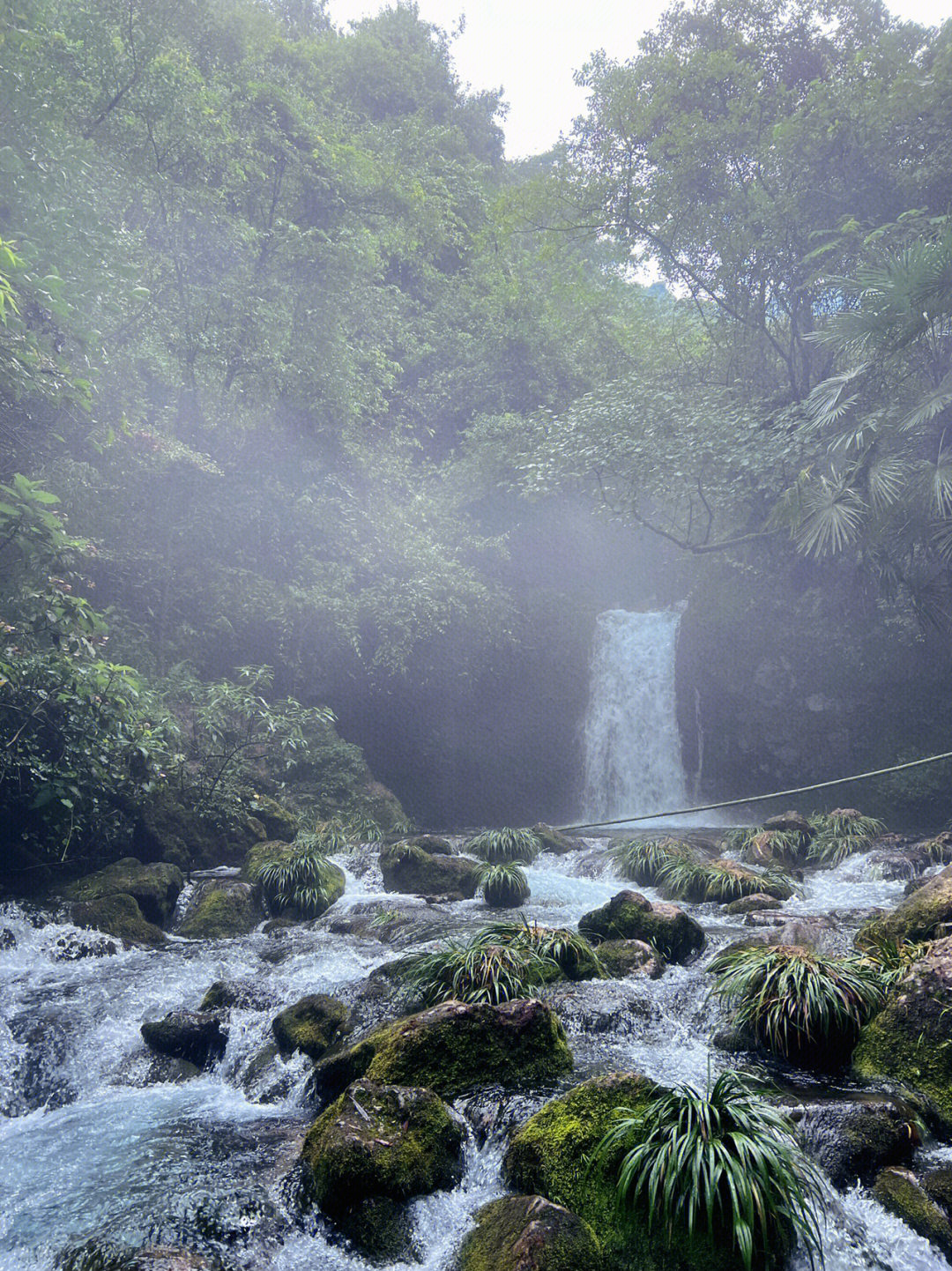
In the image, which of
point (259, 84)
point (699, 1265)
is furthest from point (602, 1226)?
point (259, 84)

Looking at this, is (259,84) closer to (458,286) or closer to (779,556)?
(458,286)

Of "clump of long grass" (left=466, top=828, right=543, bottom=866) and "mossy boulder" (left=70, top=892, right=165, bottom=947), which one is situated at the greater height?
"mossy boulder" (left=70, top=892, right=165, bottom=947)

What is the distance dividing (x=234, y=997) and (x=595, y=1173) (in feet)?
11.6

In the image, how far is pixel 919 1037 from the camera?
12.6ft

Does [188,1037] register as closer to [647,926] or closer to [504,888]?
[647,926]

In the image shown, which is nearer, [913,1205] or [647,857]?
[913,1205]

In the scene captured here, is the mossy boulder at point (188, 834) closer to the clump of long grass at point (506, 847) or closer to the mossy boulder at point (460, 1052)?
the clump of long grass at point (506, 847)

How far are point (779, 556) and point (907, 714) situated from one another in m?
4.42

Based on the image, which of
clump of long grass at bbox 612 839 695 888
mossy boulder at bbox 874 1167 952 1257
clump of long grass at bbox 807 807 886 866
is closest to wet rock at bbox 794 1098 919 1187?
mossy boulder at bbox 874 1167 952 1257

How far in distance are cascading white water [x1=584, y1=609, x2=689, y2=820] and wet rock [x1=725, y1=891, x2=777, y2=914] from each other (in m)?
8.01

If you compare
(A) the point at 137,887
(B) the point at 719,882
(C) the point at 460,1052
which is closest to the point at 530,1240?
(C) the point at 460,1052

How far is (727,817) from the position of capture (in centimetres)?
1551

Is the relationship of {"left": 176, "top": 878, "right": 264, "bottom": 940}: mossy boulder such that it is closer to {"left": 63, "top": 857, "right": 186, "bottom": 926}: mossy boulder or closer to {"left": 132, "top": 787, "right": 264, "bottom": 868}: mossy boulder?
{"left": 63, "top": 857, "right": 186, "bottom": 926}: mossy boulder

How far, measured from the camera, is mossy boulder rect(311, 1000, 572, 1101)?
4.01 m
